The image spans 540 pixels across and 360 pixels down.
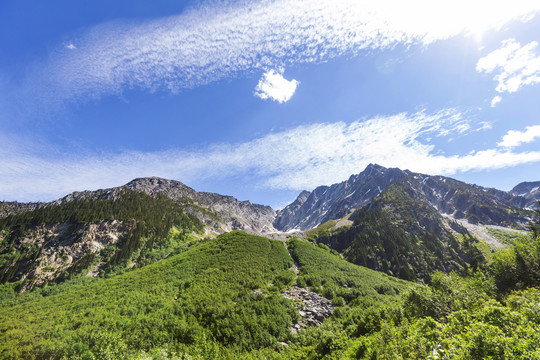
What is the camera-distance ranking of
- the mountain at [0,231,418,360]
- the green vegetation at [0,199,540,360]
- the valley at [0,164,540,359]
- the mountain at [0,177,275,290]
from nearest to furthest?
the green vegetation at [0,199,540,360] → the valley at [0,164,540,359] → the mountain at [0,231,418,360] → the mountain at [0,177,275,290]

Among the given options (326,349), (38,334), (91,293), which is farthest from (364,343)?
(91,293)

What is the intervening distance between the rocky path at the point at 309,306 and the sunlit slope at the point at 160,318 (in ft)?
8.00

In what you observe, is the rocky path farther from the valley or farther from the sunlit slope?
the sunlit slope

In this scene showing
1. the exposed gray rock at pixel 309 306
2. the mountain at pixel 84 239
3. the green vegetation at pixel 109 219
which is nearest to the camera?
the exposed gray rock at pixel 309 306

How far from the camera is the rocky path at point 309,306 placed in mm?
30406

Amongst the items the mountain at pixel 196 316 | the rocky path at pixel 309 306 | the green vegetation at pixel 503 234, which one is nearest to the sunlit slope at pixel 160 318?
the mountain at pixel 196 316

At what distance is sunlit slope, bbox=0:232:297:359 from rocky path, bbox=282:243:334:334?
2.44 m

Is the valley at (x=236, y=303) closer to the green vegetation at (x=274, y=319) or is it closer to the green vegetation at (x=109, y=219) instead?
the green vegetation at (x=274, y=319)

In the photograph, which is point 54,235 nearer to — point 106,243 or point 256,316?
point 106,243

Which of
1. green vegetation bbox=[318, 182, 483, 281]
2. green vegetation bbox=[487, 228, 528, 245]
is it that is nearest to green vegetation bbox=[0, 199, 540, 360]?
green vegetation bbox=[318, 182, 483, 281]

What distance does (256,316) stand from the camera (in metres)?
28.6

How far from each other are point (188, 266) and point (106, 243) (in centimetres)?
8080

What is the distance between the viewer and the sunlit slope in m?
22.6

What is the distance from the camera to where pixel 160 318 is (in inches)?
1096
